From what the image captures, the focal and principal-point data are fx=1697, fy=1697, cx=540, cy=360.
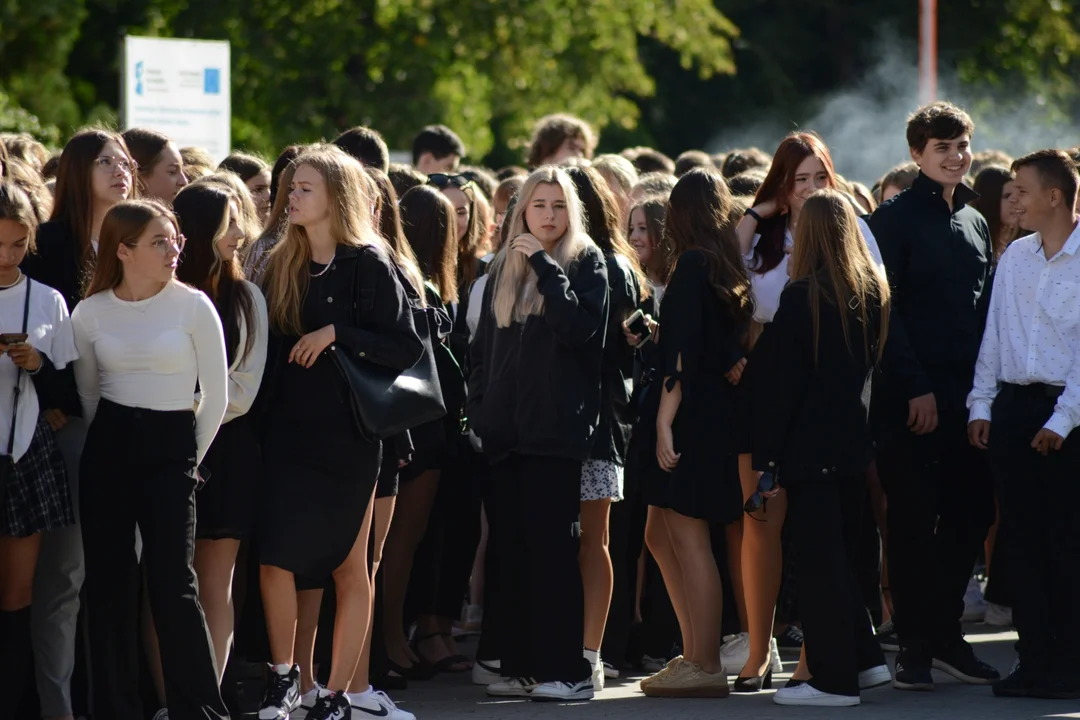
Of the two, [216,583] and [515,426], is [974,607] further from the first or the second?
[216,583]

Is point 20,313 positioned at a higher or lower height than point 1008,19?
lower

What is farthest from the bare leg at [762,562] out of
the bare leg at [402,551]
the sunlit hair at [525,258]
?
the bare leg at [402,551]

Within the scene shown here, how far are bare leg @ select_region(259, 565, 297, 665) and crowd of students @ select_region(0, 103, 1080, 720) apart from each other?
13mm

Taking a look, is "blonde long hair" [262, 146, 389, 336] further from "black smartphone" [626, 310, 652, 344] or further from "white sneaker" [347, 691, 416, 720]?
"white sneaker" [347, 691, 416, 720]

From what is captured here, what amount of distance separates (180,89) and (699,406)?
881cm

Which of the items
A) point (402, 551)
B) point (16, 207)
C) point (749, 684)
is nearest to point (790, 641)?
point (749, 684)

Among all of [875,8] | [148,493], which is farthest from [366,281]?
[875,8]

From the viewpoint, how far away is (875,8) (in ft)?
109

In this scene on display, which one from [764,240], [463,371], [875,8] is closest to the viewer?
[764,240]

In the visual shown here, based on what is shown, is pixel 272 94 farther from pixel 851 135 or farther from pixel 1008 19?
pixel 1008 19

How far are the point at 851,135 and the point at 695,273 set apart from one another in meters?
24.0

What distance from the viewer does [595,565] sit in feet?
23.3

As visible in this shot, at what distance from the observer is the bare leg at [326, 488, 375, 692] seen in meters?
6.14

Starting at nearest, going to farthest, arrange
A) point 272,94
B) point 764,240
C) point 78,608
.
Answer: point 78,608, point 764,240, point 272,94
